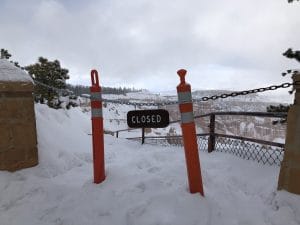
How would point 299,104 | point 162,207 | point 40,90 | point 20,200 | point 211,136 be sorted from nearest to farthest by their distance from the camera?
point 162,207, point 299,104, point 20,200, point 211,136, point 40,90

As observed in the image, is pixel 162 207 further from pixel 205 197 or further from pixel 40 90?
pixel 40 90

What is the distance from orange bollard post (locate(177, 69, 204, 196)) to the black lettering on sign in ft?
1.59

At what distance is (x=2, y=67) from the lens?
4383mm

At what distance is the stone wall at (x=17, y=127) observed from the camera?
419 cm

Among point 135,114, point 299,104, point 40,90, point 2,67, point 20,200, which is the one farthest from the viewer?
point 40,90

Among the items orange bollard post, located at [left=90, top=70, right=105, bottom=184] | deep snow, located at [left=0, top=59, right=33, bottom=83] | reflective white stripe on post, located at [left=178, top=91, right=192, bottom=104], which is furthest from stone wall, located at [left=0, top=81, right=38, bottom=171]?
reflective white stripe on post, located at [left=178, top=91, right=192, bottom=104]

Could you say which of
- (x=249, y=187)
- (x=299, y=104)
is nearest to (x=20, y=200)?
(x=249, y=187)

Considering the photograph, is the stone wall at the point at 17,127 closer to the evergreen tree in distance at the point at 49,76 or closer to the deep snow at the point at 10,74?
the deep snow at the point at 10,74

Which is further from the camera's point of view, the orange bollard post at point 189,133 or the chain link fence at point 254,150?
the chain link fence at point 254,150

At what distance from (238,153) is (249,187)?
1.68 m

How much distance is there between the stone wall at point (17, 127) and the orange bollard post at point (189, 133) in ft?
7.28

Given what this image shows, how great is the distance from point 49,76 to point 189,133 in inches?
1064

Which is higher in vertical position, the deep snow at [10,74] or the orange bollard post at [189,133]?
the deep snow at [10,74]

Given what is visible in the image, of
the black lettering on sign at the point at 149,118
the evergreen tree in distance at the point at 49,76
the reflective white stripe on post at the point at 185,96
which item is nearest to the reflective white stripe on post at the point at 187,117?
the reflective white stripe on post at the point at 185,96
